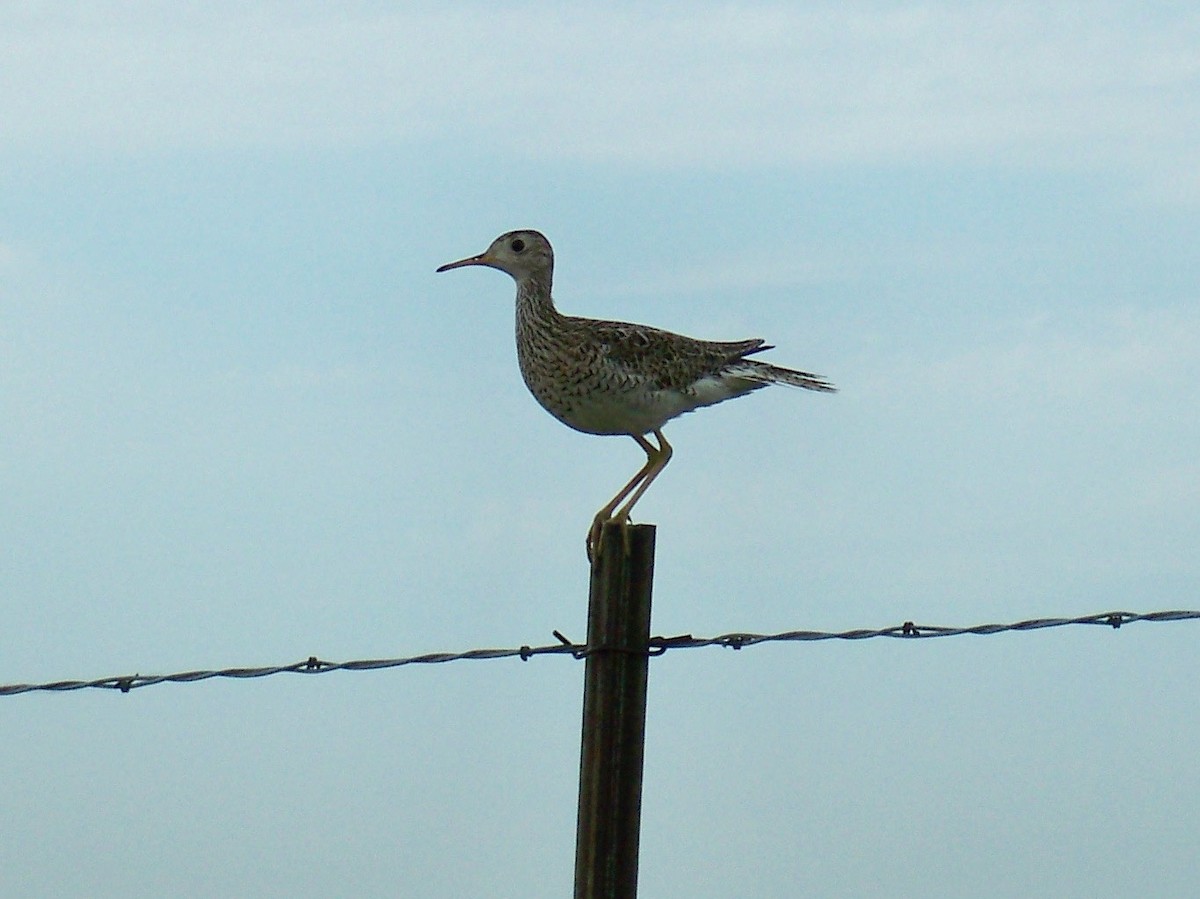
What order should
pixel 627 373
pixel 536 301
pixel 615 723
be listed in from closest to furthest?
pixel 615 723 < pixel 627 373 < pixel 536 301

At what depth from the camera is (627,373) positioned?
8.71m

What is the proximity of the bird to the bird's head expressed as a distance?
0.51 ft

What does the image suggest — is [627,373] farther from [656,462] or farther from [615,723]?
[615,723]

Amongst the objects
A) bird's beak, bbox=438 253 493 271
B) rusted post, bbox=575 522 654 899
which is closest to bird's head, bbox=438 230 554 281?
bird's beak, bbox=438 253 493 271

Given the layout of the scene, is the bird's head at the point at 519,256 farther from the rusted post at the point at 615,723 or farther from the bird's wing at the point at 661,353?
the rusted post at the point at 615,723

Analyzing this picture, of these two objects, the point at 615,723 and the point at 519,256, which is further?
the point at 519,256

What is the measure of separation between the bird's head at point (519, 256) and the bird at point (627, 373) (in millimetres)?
157

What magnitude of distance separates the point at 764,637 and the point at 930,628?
48 centimetres

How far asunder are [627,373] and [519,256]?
1.43 meters

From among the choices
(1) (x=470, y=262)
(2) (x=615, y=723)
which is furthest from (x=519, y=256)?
(2) (x=615, y=723)

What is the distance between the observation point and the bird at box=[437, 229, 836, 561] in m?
8.63

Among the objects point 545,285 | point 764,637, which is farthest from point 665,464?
point 764,637

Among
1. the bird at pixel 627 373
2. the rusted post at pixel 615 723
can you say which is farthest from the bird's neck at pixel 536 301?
the rusted post at pixel 615 723

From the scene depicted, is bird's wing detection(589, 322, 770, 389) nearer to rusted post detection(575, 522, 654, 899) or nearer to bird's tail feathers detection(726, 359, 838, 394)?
bird's tail feathers detection(726, 359, 838, 394)
